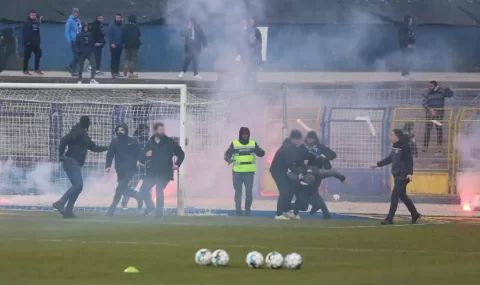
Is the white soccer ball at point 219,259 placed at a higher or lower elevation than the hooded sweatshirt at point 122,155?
lower

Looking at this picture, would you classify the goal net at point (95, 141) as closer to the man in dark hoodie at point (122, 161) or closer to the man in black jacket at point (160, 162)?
the man in dark hoodie at point (122, 161)

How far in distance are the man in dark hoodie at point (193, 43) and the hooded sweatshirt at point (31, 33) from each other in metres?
3.96

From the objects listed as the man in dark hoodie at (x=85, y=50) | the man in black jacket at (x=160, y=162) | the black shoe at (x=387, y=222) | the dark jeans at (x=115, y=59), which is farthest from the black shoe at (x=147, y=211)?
the dark jeans at (x=115, y=59)

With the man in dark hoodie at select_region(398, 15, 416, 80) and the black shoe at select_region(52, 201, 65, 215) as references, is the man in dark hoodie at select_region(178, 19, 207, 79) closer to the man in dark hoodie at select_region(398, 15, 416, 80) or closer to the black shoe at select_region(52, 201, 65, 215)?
the man in dark hoodie at select_region(398, 15, 416, 80)

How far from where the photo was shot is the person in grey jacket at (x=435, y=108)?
2625cm

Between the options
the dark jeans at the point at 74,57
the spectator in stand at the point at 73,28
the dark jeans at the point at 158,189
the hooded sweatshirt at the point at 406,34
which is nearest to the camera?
the dark jeans at the point at 158,189

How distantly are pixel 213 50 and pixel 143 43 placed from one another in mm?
2834

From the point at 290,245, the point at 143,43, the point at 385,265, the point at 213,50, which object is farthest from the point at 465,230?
the point at 143,43

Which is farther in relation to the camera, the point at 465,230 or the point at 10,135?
the point at 10,135

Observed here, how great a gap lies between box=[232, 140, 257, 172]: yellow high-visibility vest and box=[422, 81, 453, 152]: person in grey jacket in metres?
5.41

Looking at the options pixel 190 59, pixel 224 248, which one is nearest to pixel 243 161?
pixel 224 248

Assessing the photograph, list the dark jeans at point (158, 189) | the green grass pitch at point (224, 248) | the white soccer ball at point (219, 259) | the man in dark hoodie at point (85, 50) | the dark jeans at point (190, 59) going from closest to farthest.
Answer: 1. the green grass pitch at point (224, 248)
2. the white soccer ball at point (219, 259)
3. the dark jeans at point (158, 189)
4. the man in dark hoodie at point (85, 50)
5. the dark jeans at point (190, 59)

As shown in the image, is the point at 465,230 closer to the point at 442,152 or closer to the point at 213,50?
the point at 442,152

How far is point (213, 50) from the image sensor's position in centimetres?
3406
